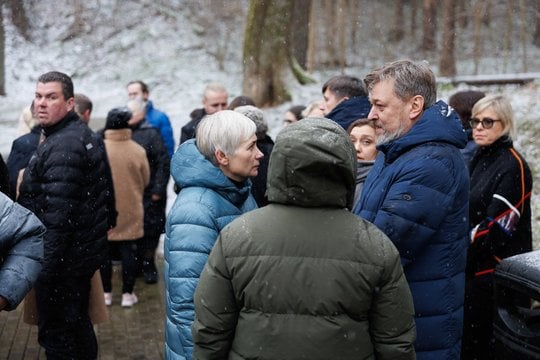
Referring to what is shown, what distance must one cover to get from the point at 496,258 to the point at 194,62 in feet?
63.4

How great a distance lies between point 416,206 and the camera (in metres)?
3.34

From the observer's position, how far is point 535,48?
86.0ft

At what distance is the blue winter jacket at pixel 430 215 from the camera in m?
3.36

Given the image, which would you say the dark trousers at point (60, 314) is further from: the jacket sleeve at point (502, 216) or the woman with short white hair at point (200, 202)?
the jacket sleeve at point (502, 216)

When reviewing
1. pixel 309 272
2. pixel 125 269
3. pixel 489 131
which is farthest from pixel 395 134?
pixel 125 269

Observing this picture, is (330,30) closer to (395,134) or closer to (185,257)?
(395,134)

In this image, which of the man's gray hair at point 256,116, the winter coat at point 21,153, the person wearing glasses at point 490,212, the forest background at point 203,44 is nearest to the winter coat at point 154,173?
the winter coat at point 21,153

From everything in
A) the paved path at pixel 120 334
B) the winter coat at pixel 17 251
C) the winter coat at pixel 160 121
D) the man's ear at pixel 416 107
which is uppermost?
the man's ear at pixel 416 107

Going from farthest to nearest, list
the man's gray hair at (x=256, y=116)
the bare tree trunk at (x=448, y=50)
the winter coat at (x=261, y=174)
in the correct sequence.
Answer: the bare tree trunk at (x=448, y=50)
the winter coat at (x=261, y=174)
the man's gray hair at (x=256, y=116)

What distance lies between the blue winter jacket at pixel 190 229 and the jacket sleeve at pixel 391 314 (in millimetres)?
1015

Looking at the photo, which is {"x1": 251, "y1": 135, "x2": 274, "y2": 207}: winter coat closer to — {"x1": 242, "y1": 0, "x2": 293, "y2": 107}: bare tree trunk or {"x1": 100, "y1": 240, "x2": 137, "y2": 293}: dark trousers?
{"x1": 100, "y1": 240, "x2": 137, "y2": 293}: dark trousers

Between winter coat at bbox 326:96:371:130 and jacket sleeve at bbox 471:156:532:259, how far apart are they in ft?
3.38

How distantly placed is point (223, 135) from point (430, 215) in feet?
3.57

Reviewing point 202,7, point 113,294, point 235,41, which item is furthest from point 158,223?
point 202,7
